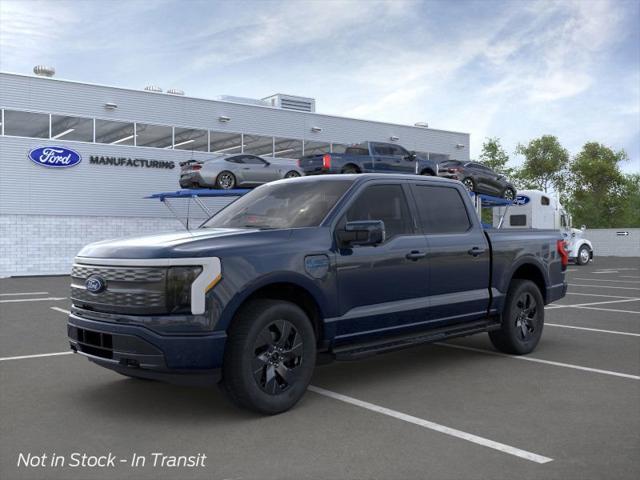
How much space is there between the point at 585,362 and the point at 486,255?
5.23 ft

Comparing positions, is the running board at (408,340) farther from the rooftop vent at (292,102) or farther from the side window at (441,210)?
the rooftop vent at (292,102)

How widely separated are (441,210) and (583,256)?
27.9 meters

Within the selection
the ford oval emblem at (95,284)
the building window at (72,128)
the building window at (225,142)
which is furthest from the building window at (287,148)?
the ford oval emblem at (95,284)

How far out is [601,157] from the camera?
72.6 metres

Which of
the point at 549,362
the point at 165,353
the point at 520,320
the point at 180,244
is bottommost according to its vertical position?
the point at 549,362

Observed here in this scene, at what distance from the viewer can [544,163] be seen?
72688 mm

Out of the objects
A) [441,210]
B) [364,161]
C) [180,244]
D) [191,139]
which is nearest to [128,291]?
[180,244]

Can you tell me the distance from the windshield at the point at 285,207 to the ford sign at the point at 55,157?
23.7 metres

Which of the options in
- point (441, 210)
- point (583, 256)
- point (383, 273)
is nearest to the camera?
point (383, 273)

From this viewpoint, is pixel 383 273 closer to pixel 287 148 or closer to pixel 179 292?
pixel 179 292

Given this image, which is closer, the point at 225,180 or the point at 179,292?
the point at 179,292

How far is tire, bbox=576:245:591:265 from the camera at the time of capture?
1272 inches

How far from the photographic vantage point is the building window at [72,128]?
92.9 ft

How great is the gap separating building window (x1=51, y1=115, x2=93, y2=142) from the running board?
82.5ft
